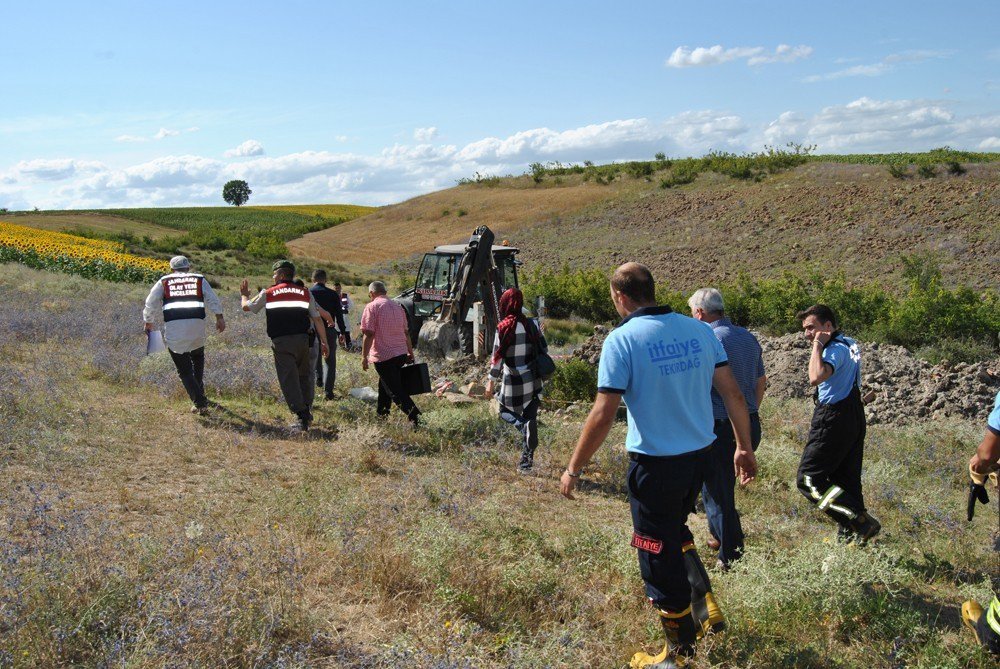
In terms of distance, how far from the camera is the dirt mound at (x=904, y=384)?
31.7 feet

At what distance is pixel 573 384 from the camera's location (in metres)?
10.1

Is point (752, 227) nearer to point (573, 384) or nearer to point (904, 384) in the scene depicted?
point (904, 384)

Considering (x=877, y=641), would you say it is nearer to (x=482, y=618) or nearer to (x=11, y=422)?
(x=482, y=618)

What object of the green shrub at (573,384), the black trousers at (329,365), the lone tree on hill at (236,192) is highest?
the lone tree on hill at (236,192)

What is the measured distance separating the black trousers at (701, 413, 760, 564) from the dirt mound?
5.16m

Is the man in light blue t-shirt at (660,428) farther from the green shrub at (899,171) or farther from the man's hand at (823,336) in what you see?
the green shrub at (899,171)

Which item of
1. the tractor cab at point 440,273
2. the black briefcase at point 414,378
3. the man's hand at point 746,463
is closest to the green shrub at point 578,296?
the tractor cab at point 440,273

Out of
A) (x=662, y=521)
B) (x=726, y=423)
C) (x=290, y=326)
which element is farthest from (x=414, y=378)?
(x=662, y=521)

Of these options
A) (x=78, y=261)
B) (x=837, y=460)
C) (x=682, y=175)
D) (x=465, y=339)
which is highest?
(x=682, y=175)

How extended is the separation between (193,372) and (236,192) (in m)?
99.2

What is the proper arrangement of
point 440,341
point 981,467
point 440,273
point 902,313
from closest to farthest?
1. point 981,467
2. point 440,341
3. point 902,313
4. point 440,273

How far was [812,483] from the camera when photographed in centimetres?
482

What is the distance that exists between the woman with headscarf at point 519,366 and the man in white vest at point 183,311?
2896 mm

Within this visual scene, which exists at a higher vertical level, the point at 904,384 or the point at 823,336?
the point at 823,336
